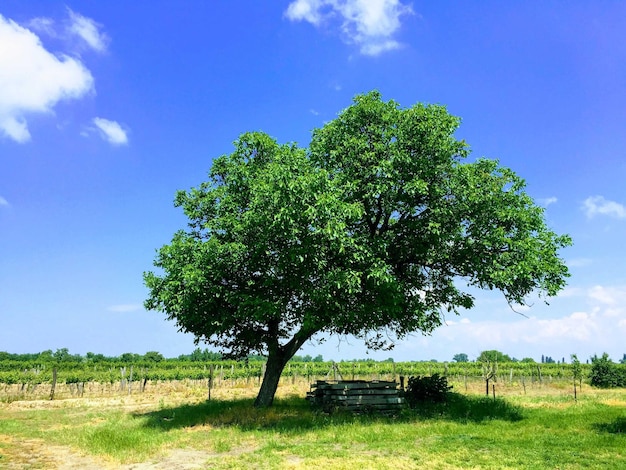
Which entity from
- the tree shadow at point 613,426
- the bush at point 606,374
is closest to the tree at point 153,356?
the bush at point 606,374

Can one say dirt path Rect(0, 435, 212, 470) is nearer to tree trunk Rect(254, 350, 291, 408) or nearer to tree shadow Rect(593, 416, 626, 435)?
tree trunk Rect(254, 350, 291, 408)

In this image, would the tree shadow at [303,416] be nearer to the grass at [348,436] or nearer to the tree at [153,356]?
the grass at [348,436]

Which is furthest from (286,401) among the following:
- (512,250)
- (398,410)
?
(512,250)

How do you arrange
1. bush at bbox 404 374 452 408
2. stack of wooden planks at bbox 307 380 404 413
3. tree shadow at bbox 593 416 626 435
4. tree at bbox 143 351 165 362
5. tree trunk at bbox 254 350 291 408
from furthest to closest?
tree at bbox 143 351 165 362
bush at bbox 404 374 452 408
tree trunk at bbox 254 350 291 408
stack of wooden planks at bbox 307 380 404 413
tree shadow at bbox 593 416 626 435

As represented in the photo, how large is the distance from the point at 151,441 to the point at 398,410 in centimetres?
1309

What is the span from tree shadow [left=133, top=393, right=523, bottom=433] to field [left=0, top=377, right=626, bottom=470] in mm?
51

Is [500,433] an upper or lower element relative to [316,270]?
lower

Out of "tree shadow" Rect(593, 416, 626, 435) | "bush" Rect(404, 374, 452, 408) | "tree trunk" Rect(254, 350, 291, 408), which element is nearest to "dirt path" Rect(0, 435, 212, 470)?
"tree trunk" Rect(254, 350, 291, 408)

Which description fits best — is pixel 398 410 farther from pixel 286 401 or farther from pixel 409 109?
pixel 409 109

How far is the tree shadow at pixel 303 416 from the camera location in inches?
838

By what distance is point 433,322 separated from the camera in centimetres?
2633

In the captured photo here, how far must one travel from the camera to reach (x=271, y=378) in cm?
2577

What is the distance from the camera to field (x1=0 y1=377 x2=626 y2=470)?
14266mm

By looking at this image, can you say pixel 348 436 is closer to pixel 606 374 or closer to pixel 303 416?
pixel 303 416
